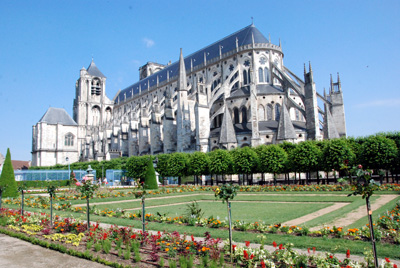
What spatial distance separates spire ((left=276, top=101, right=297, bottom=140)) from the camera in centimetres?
3056

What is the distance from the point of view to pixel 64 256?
21.6ft

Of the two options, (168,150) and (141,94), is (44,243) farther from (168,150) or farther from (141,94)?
(141,94)

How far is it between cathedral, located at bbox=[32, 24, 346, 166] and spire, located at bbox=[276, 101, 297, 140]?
10cm

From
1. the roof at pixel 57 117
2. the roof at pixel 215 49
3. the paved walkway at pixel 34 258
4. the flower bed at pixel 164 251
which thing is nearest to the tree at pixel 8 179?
the flower bed at pixel 164 251

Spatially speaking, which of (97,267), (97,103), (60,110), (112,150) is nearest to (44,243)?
(97,267)

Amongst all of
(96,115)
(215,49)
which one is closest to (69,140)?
(96,115)

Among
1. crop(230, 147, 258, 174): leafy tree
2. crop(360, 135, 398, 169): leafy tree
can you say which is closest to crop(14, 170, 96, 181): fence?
crop(230, 147, 258, 174): leafy tree

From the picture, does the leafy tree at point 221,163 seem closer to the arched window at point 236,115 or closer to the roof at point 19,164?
the arched window at point 236,115

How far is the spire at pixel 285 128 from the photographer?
30.6 m

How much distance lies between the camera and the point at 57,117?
6097 cm

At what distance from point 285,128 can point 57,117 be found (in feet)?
157

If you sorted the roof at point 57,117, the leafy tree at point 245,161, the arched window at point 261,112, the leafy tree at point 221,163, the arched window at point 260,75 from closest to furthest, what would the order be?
the leafy tree at point 245,161 < the leafy tree at point 221,163 < the arched window at point 261,112 < the arched window at point 260,75 < the roof at point 57,117

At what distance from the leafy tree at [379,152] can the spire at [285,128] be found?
7.38 m

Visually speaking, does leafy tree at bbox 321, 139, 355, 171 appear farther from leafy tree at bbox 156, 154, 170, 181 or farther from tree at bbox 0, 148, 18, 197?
tree at bbox 0, 148, 18, 197
